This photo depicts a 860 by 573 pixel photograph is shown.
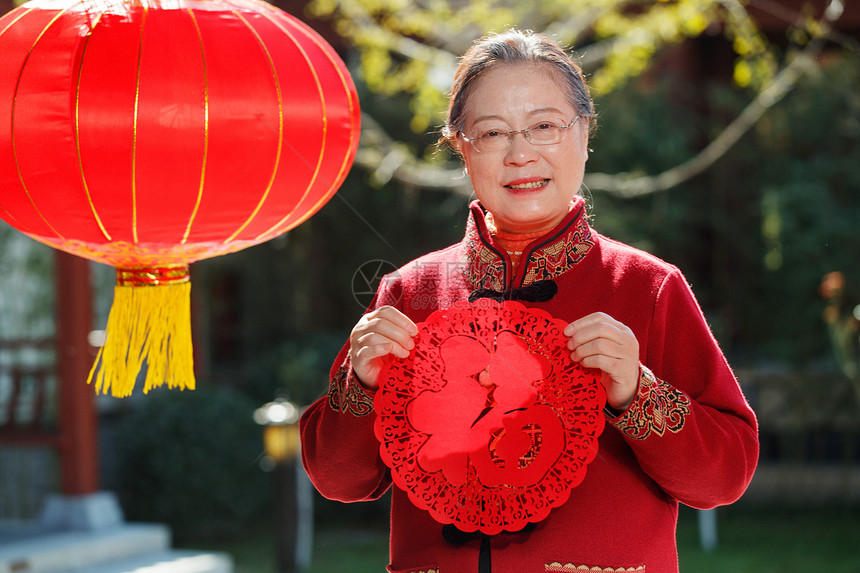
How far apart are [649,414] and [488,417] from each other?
0.84 ft

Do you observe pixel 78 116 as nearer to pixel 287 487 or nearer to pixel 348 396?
pixel 348 396

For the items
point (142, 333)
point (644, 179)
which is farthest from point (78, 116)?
point (644, 179)

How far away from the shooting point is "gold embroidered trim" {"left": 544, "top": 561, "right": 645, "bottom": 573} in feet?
4.88

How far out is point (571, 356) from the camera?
144 centimetres

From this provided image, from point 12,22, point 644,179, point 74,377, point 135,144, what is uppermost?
point 644,179

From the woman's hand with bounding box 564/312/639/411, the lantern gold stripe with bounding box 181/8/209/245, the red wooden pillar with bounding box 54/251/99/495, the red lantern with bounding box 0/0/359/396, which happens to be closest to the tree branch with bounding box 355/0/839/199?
the red wooden pillar with bounding box 54/251/99/495

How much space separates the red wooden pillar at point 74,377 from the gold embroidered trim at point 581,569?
4887mm

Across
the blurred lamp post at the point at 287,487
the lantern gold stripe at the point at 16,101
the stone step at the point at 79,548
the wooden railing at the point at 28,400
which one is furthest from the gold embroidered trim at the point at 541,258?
the wooden railing at the point at 28,400

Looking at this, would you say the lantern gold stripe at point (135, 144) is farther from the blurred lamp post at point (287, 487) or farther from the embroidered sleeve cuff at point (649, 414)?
the blurred lamp post at point (287, 487)

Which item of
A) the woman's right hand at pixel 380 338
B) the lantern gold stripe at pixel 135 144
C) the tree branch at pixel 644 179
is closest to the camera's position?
the woman's right hand at pixel 380 338

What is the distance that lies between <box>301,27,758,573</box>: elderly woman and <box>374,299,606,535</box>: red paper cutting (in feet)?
0.16

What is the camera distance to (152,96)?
5.68 feet

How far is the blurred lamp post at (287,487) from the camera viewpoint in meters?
5.69

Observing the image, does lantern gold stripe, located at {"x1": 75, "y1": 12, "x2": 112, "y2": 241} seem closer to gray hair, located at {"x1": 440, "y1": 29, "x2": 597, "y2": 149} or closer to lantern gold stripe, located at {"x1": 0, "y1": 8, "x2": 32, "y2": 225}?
lantern gold stripe, located at {"x1": 0, "y1": 8, "x2": 32, "y2": 225}
